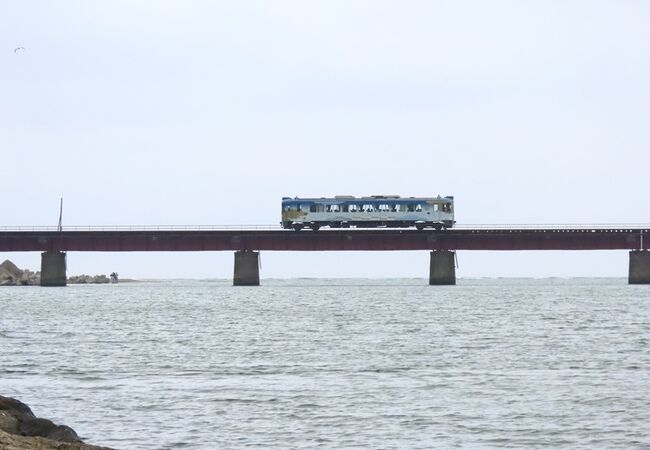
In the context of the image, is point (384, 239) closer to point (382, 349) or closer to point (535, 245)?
point (535, 245)

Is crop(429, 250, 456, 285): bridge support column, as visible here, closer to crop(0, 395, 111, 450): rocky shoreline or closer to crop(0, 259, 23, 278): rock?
crop(0, 259, 23, 278): rock

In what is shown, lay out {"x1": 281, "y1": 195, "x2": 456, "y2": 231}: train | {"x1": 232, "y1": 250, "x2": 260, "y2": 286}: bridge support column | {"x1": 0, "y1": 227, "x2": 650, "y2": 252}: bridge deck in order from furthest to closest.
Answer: {"x1": 232, "y1": 250, "x2": 260, "y2": 286}: bridge support column < {"x1": 0, "y1": 227, "x2": 650, "y2": 252}: bridge deck < {"x1": 281, "y1": 195, "x2": 456, "y2": 231}: train

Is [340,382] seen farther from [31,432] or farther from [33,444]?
[33,444]

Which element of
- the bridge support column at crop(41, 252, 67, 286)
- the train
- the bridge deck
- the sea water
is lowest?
the sea water

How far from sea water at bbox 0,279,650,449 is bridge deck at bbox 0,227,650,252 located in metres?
55.2

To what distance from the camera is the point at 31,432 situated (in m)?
21.6

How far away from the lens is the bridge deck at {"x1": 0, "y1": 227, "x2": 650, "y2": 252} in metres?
121

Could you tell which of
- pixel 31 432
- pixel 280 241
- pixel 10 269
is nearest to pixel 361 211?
pixel 280 241

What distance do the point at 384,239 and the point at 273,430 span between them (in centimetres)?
9341

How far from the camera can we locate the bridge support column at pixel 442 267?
12375 centimetres

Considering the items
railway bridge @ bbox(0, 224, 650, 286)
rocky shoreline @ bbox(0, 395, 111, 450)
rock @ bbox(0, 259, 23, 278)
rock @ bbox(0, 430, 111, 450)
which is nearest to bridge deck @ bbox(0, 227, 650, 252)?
railway bridge @ bbox(0, 224, 650, 286)

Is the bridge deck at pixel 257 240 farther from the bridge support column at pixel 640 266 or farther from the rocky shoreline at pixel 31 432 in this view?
the rocky shoreline at pixel 31 432

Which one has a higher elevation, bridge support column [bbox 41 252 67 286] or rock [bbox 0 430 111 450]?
bridge support column [bbox 41 252 67 286]

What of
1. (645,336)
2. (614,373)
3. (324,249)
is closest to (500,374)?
(614,373)
